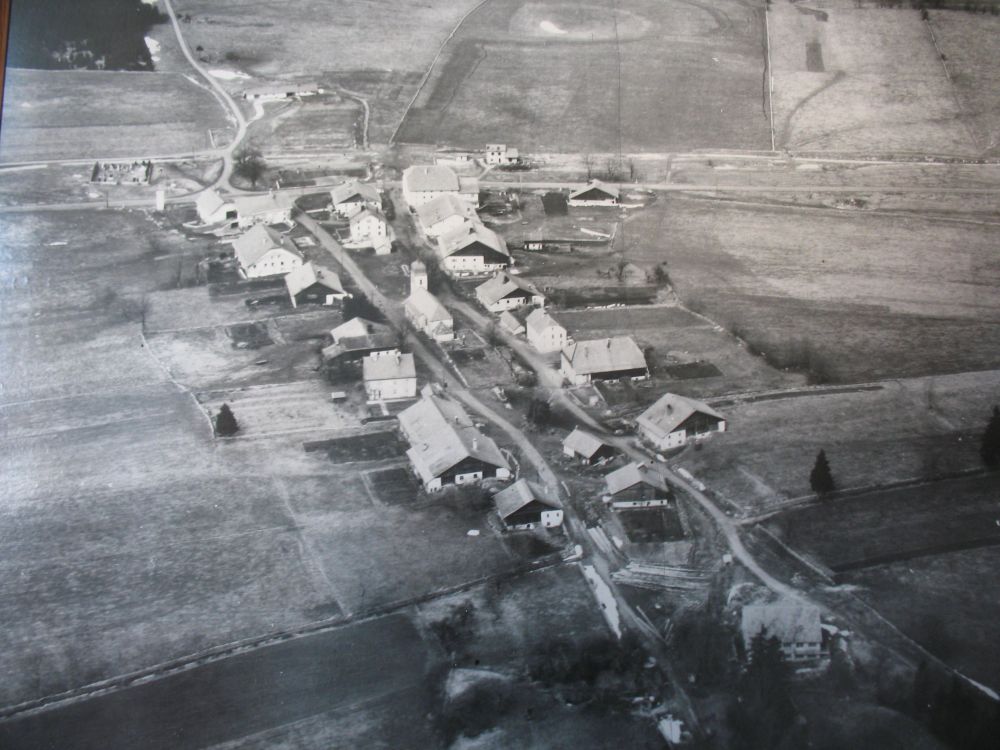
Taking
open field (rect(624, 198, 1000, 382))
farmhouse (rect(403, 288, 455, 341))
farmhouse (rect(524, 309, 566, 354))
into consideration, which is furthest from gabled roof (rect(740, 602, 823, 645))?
farmhouse (rect(403, 288, 455, 341))

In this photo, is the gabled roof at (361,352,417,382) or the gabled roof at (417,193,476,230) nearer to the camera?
the gabled roof at (361,352,417,382)

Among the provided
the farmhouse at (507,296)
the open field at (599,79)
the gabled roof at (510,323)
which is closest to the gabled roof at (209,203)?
the open field at (599,79)

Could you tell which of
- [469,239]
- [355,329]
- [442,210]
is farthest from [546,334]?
[442,210]

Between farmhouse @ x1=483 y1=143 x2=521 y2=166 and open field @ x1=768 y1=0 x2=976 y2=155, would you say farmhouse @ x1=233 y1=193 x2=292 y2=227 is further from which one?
open field @ x1=768 y1=0 x2=976 y2=155

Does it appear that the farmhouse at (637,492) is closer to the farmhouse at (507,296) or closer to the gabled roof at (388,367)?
the gabled roof at (388,367)

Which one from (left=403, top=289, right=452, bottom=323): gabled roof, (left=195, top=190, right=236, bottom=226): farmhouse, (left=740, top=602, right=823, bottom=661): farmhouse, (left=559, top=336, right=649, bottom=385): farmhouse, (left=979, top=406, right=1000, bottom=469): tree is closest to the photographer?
(left=740, top=602, right=823, bottom=661): farmhouse

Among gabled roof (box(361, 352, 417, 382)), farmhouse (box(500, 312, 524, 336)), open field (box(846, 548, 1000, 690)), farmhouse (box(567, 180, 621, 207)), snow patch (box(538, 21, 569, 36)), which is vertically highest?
snow patch (box(538, 21, 569, 36))

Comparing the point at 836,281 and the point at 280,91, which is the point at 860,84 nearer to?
the point at 836,281
